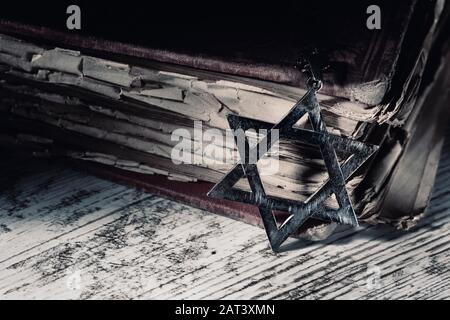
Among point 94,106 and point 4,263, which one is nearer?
point 4,263

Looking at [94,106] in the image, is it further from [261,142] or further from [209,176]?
[261,142]

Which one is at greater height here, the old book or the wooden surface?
the old book

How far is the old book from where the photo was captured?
3.79ft

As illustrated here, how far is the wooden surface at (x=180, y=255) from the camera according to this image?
116 centimetres

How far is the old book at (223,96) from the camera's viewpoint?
1.15 meters

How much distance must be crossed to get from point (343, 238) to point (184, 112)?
1.04 feet

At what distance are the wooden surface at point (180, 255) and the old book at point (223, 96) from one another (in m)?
0.05

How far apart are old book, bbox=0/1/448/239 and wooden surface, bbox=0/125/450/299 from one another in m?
0.05

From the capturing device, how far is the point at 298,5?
3.92ft

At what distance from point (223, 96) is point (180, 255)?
0.25 meters

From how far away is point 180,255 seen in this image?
1240 mm

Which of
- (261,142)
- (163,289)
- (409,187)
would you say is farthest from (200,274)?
(409,187)

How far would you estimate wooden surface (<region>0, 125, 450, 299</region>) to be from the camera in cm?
116

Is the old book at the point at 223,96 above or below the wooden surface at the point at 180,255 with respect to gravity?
above
